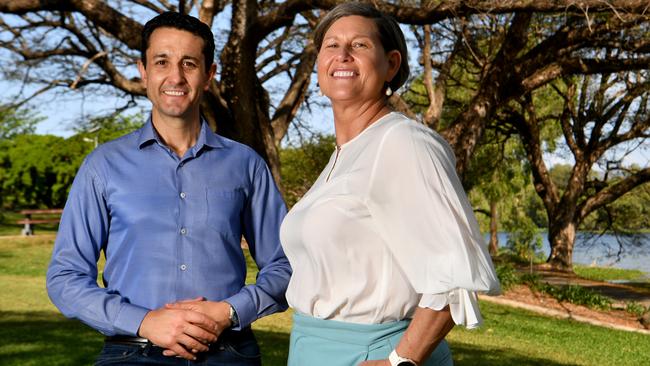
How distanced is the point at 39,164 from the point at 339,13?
54782mm

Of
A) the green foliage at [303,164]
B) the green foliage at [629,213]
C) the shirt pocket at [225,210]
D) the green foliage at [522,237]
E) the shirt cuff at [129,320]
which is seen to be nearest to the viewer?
the shirt cuff at [129,320]

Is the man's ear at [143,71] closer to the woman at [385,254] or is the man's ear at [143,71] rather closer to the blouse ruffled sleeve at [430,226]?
the woman at [385,254]

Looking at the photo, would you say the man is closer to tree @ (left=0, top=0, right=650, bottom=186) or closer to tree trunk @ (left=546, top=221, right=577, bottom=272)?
tree @ (left=0, top=0, right=650, bottom=186)

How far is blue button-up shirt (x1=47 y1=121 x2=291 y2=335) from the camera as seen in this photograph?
9.24 feet

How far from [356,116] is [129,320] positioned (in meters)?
1.06

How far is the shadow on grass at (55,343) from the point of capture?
8.73 meters

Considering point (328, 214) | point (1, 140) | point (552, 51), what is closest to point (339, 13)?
point (328, 214)

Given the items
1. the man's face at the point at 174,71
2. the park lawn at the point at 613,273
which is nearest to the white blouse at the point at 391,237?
the man's face at the point at 174,71

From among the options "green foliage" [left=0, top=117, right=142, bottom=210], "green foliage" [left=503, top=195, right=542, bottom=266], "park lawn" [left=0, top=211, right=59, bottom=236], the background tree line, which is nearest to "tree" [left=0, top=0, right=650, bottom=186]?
the background tree line

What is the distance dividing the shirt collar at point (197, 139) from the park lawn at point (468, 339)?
5.91m

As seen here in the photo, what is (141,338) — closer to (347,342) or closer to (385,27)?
(347,342)

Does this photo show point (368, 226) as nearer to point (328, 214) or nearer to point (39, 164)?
point (328, 214)

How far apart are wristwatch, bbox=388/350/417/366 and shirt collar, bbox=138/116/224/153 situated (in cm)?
121

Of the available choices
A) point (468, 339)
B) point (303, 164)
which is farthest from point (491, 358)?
point (303, 164)
